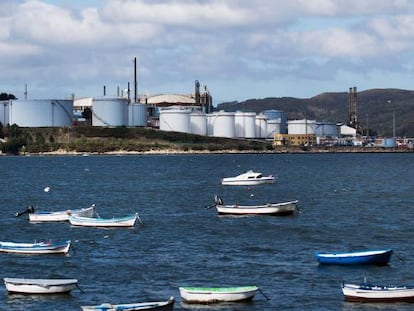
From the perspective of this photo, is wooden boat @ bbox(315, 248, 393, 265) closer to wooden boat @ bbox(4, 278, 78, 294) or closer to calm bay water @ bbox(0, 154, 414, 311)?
calm bay water @ bbox(0, 154, 414, 311)

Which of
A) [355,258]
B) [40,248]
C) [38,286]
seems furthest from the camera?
[40,248]

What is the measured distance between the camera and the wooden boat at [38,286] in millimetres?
46594

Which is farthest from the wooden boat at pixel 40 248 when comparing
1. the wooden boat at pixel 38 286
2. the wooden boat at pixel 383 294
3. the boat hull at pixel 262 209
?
the boat hull at pixel 262 209

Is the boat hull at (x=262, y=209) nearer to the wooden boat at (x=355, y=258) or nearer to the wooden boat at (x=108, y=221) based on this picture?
the wooden boat at (x=108, y=221)

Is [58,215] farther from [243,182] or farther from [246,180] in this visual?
[246,180]

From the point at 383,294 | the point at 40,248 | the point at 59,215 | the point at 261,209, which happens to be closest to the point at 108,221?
the point at 59,215

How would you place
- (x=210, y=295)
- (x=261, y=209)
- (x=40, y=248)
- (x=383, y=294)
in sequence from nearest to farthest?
(x=210, y=295)
(x=383, y=294)
(x=40, y=248)
(x=261, y=209)

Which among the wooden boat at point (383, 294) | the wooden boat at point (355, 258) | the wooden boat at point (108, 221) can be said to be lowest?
the wooden boat at point (383, 294)

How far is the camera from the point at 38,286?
4659 cm

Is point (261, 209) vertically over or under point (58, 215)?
over

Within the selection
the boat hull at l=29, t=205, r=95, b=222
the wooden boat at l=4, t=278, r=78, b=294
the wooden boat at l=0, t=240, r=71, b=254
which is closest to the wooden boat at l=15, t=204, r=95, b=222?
the boat hull at l=29, t=205, r=95, b=222

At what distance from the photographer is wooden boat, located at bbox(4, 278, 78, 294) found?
4659 cm

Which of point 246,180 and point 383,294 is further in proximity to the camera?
point 246,180

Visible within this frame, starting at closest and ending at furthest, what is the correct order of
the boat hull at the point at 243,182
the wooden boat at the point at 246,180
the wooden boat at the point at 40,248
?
the wooden boat at the point at 40,248, the boat hull at the point at 243,182, the wooden boat at the point at 246,180
